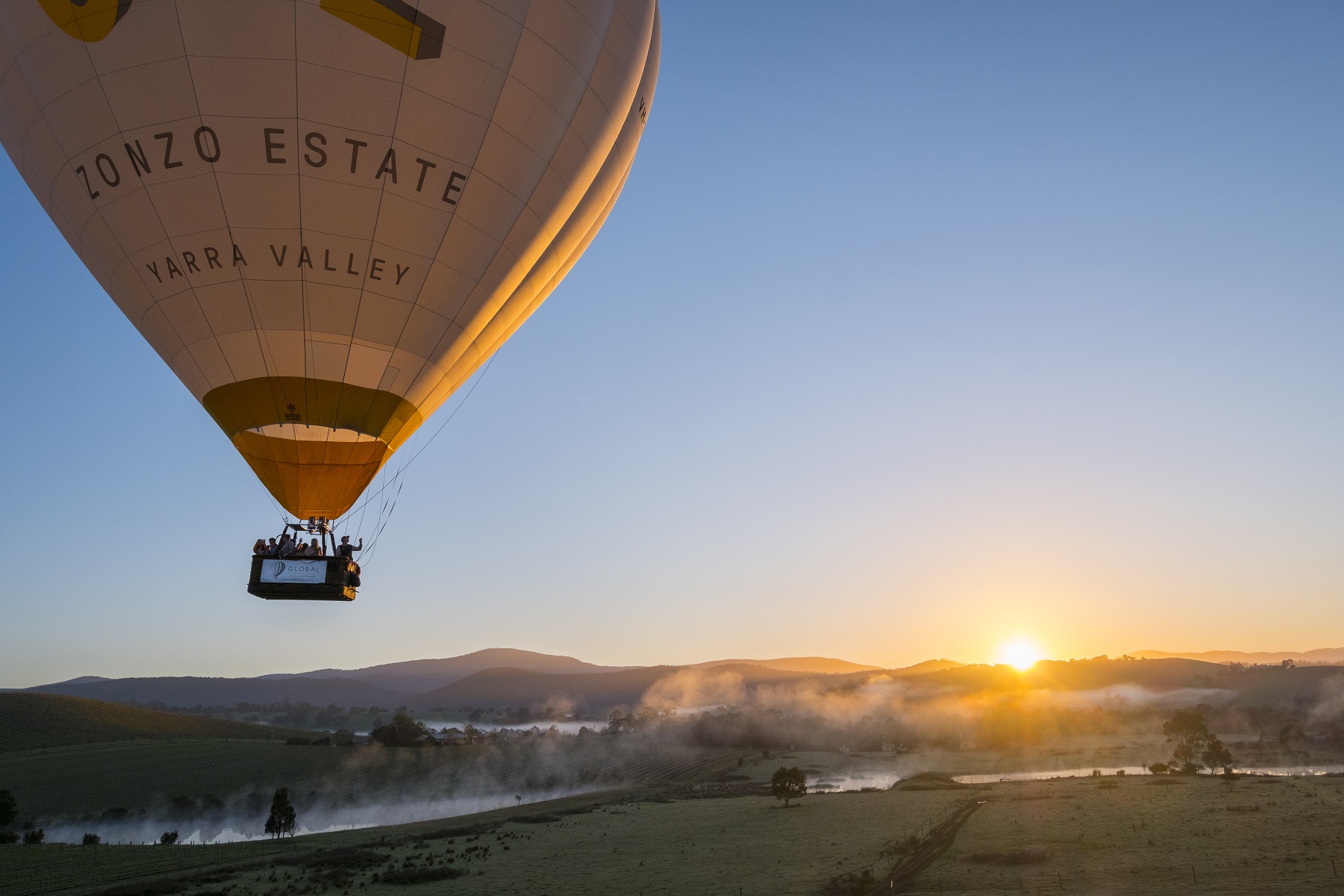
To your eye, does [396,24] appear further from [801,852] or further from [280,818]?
[280,818]

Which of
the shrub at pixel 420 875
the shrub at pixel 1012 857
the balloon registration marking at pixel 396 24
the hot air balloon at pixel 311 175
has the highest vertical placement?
the balloon registration marking at pixel 396 24

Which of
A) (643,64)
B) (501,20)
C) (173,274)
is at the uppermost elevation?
(643,64)

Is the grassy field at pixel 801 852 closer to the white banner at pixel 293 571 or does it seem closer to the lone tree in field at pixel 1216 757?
the lone tree in field at pixel 1216 757

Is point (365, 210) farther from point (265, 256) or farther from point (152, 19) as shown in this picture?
point (152, 19)

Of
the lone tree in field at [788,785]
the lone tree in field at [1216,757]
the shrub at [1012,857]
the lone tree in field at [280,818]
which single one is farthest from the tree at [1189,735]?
the lone tree in field at [280,818]

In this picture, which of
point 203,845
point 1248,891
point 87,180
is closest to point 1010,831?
point 1248,891

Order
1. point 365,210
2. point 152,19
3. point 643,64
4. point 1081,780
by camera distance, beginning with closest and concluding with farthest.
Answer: point 152,19, point 365,210, point 643,64, point 1081,780
